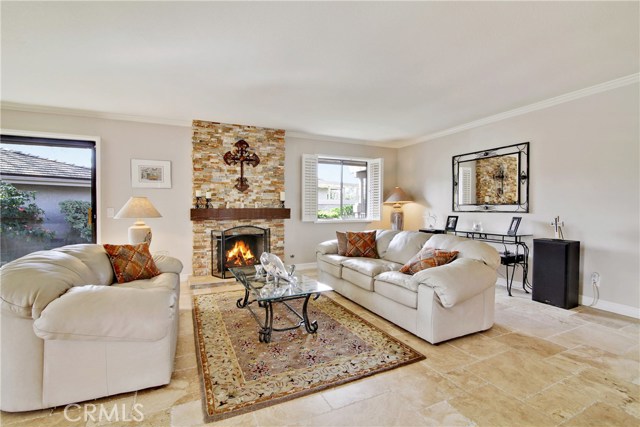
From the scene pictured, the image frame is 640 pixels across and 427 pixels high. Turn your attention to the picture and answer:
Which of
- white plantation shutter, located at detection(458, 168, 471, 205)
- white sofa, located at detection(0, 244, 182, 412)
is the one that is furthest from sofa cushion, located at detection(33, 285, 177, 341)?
white plantation shutter, located at detection(458, 168, 471, 205)

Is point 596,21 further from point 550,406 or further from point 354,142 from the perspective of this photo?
point 354,142

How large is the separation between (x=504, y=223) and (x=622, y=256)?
1.37 m

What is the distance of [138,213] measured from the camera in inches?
153

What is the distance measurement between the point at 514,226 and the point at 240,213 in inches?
164

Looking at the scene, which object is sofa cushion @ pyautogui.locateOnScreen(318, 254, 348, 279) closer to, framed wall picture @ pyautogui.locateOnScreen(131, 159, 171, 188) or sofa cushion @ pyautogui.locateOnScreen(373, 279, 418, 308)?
sofa cushion @ pyautogui.locateOnScreen(373, 279, 418, 308)

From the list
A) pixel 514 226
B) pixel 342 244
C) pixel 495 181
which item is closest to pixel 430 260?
pixel 342 244

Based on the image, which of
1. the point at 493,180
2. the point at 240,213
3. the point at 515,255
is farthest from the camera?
the point at 240,213

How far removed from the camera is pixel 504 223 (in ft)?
15.1

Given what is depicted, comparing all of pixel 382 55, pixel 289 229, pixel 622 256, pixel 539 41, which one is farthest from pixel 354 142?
pixel 622 256

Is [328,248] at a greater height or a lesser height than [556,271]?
greater

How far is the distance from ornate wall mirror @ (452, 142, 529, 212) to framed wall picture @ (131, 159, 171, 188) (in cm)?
481

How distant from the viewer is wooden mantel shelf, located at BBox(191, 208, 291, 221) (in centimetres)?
495

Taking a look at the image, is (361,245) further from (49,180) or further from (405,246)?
(49,180)

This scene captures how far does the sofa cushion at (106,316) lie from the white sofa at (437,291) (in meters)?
2.01
